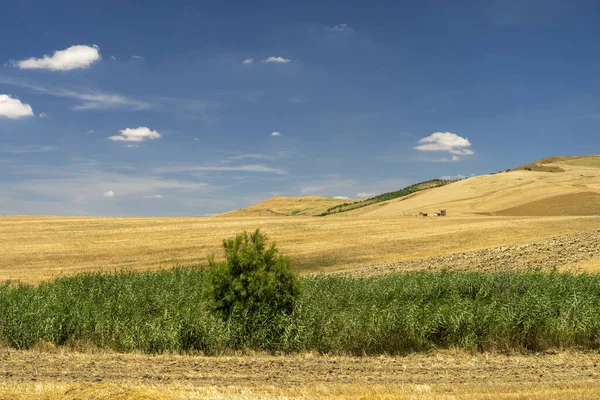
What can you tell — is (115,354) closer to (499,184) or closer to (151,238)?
(151,238)

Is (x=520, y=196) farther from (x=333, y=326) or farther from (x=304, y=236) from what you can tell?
(x=333, y=326)

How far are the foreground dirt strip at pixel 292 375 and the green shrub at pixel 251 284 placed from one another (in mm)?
1974

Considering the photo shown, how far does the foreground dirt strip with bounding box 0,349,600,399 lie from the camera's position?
9.52 meters

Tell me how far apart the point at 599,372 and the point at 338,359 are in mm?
5994

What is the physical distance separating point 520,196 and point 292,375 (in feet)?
216

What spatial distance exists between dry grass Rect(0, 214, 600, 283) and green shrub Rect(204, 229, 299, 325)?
684 inches

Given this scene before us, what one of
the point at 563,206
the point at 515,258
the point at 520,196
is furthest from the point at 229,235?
the point at 520,196

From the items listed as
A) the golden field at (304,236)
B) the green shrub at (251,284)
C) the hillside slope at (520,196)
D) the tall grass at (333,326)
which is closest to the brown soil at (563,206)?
the hillside slope at (520,196)

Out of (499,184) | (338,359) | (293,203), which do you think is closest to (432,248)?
(338,359)

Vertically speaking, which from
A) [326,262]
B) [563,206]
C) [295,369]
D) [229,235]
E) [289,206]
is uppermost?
[289,206]

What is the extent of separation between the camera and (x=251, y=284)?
15.9m

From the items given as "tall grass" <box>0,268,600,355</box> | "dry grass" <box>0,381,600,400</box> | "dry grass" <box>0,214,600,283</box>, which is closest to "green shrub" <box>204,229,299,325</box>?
"tall grass" <box>0,268,600,355</box>

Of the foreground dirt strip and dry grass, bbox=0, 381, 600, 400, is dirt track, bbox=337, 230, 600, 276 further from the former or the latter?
dry grass, bbox=0, 381, 600, 400

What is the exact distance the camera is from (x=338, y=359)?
13.5m
